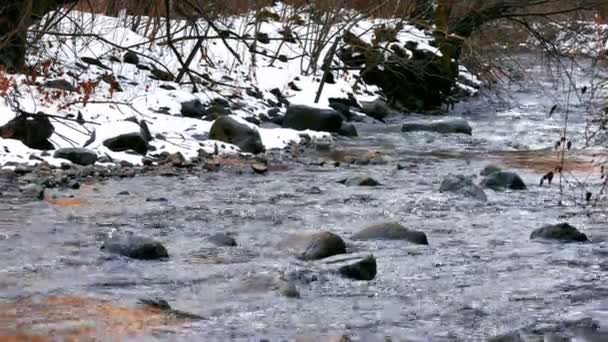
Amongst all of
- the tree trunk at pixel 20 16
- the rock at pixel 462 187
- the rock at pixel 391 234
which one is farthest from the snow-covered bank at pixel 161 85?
the rock at pixel 462 187

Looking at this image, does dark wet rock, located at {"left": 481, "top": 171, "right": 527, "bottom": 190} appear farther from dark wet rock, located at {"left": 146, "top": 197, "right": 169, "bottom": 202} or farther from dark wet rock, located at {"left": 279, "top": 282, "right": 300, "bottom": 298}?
dark wet rock, located at {"left": 279, "top": 282, "right": 300, "bottom": 298}

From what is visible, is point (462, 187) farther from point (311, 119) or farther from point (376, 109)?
point (376, 109)

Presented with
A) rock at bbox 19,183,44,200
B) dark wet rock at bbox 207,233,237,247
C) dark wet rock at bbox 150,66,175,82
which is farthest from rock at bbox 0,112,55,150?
dark wet rock at bbox 150,66,175,82

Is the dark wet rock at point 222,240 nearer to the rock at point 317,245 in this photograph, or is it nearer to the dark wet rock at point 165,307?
the rock at point 317,245

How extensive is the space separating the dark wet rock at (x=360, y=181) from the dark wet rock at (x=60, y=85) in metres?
4.02

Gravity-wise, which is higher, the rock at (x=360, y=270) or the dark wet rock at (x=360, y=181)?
the dark wet rock at (x=360, y=181)

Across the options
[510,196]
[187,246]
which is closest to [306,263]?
[187,246]

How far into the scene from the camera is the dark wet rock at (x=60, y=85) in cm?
1216

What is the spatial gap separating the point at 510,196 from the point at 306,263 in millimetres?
3306

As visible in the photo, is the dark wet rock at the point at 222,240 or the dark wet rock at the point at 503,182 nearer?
the dark wet rock at the point at 222,240

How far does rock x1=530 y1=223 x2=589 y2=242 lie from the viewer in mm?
7102

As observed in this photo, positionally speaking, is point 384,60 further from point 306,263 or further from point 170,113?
point 306,263

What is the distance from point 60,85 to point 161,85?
187 centimetres

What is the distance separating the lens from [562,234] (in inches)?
280
